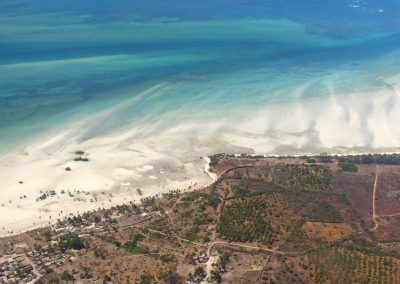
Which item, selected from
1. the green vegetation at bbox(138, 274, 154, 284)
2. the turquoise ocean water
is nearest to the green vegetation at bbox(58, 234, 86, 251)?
the green vegetation at bbox(138, 274, 154, 284)

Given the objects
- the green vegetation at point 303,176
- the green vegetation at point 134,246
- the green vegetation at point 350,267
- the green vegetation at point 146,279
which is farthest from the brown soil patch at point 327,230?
the green vegetation at point 146,279

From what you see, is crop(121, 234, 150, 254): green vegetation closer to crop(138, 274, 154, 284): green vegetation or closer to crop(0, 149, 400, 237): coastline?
crop(138, 274, 154, 284): green vegetation

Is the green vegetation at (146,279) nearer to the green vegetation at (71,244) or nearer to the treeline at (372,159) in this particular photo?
the green vegetation at (71,244)

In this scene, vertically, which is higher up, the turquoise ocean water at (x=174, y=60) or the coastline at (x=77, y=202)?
the turquoise ocean water at (x=174, y=60)

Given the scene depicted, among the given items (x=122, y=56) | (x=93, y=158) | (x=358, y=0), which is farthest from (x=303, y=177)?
(x=358, y=0)

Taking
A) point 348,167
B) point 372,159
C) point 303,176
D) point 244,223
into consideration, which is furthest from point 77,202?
point 372,159

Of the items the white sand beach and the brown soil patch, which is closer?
the brown soil patch

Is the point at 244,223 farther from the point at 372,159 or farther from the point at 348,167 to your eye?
the point at 372,159

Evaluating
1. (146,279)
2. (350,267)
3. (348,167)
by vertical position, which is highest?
(348,167)
